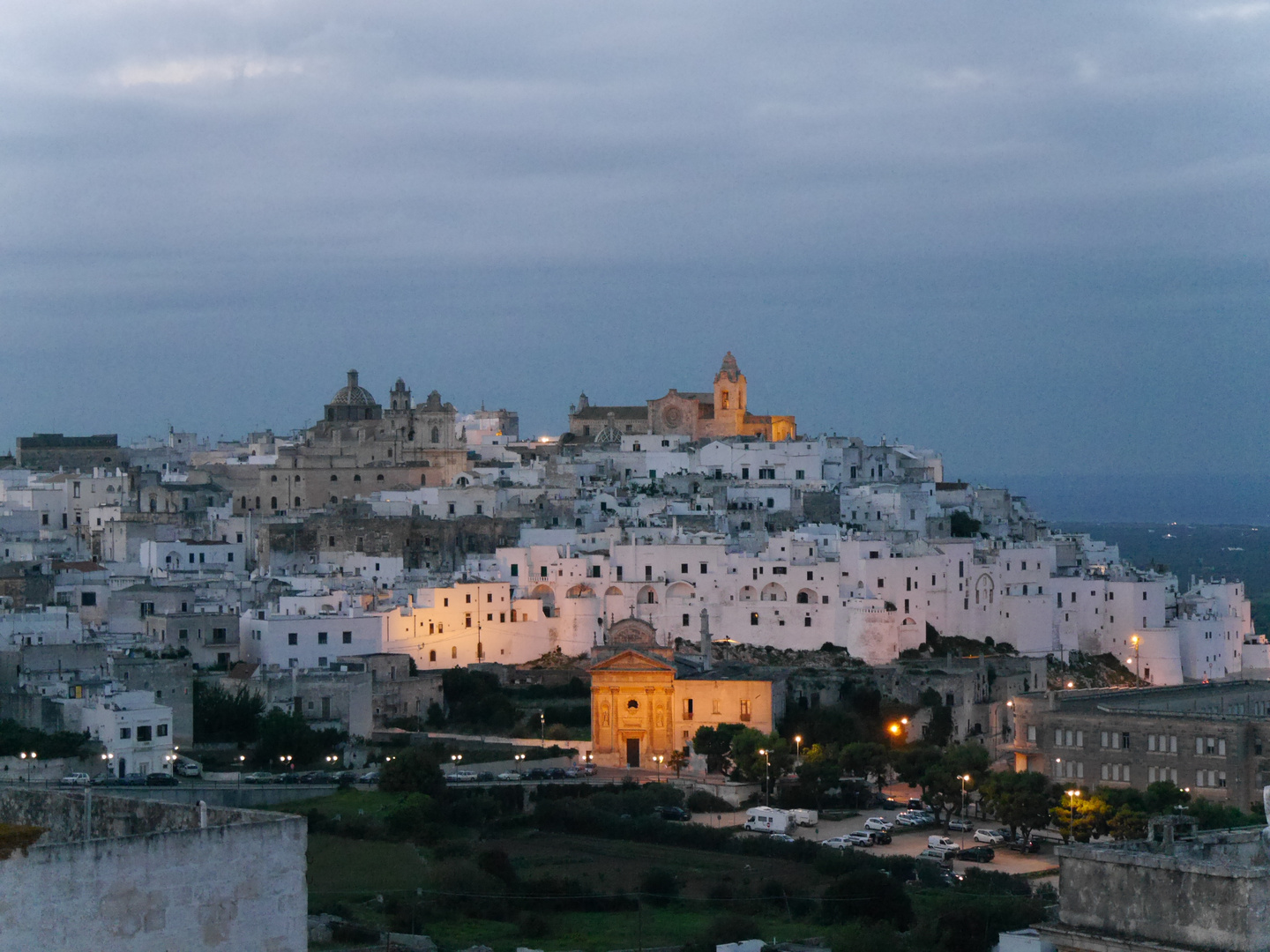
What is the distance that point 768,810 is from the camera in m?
40.9

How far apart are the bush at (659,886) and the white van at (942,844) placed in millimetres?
4576

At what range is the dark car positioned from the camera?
3791 cm

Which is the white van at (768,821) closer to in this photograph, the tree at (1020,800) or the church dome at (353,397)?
the tree at (1020,800)

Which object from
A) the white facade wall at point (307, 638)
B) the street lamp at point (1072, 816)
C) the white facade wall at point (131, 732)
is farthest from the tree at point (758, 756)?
the white facade wall at point (131, 732)

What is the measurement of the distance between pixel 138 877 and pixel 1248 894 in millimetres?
7236

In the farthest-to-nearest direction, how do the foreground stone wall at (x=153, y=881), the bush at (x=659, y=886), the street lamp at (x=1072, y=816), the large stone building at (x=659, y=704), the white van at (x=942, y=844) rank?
the large stone building at (x=659, y=704) → the street lamp at (x=1072, y=816) → the white van at (x=942, y=844) → the bush at (x=659, y=886) → the foreground stone wall at (x=153, y=881)

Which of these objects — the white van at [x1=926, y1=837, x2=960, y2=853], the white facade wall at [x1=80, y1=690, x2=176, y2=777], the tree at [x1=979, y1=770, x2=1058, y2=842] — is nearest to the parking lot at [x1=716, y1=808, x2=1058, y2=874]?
the white van at [x1=926, y1=837, x2=960, y2=853]

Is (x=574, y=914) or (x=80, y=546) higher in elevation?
(x=80, y=546)

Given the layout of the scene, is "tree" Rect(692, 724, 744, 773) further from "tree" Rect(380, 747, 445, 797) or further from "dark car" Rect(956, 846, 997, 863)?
"dark car" Rect(956, 846, 997, 863)

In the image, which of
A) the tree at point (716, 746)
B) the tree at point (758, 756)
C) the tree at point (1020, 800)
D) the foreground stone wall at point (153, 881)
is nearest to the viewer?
the foreground stone wall at point (153, 881)

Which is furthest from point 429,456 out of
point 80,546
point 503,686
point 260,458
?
point 503,686

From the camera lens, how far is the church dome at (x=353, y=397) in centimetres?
7125

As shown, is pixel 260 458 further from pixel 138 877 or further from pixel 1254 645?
pixel 138 877

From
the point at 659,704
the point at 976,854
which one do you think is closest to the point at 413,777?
the point at 659,704
